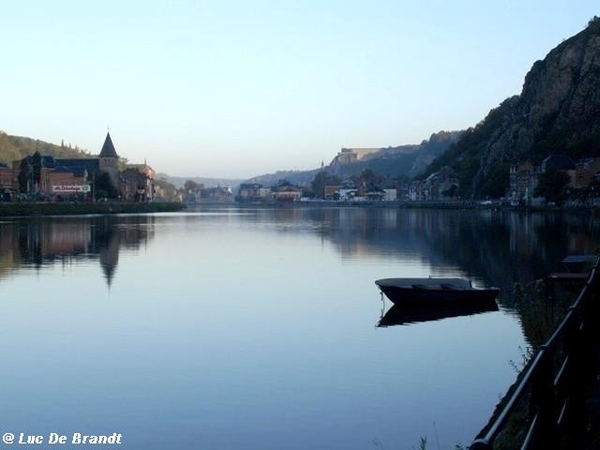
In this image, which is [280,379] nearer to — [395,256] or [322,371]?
[322,371]

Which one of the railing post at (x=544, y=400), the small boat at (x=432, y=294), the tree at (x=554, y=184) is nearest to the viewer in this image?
the railing post at (x=544, y=400)

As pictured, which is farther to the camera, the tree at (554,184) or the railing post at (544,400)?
the tree at (554,184)

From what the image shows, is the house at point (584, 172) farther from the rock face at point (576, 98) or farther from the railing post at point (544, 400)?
the railing post at point (544, 400)

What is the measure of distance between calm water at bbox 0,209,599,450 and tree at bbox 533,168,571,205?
113 metres

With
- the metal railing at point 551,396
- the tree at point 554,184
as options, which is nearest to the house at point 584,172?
the tree at point 554,184

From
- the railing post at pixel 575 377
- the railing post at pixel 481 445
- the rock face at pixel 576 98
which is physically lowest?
the railing post at pixel 575 377

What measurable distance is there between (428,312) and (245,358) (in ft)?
42.1

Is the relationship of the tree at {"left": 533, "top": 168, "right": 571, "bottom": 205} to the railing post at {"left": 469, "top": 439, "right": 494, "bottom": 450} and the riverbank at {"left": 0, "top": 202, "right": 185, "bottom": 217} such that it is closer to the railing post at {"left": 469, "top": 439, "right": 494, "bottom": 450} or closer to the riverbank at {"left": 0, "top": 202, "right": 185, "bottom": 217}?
the riverbank at {"left": 0, "top": 202, "right": 185, "bottom": 217}

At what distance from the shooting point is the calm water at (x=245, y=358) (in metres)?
18.3

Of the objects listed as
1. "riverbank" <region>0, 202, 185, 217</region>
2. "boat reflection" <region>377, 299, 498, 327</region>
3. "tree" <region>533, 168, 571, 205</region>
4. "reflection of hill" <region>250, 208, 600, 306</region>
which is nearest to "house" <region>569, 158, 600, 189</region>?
"tree" <region>533, 168, 571, 205</region>

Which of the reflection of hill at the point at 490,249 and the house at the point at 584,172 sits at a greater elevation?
the house at the point at 584,172

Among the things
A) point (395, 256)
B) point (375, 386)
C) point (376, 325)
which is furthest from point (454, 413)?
point (395, 256)

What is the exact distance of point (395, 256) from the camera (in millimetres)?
65750

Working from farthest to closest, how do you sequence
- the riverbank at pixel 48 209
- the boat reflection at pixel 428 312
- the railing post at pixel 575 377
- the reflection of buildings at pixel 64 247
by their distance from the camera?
the riverbank at pixel 48 209 < the reflection of buildings at pixel 64 247 < the boat reflection at pixel 428 312 < the railing post at pixel 575 377
